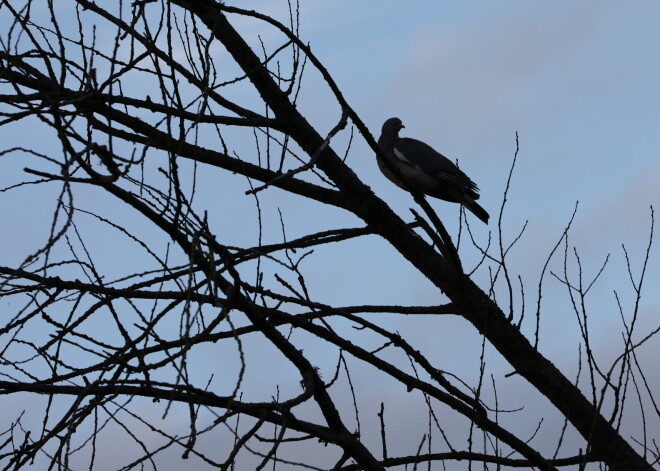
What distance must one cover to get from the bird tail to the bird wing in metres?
0.18

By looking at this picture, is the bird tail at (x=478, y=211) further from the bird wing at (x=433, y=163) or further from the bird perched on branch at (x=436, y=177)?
the bird wing at (x=433, y=163)

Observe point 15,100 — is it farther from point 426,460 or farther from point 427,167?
point 427,167

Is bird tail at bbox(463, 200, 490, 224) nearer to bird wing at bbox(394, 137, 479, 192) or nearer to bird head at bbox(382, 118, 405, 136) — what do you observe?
bird wing at bbox(394, 137, 479, 192)

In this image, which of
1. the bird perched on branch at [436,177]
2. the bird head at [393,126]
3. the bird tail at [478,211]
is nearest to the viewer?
the bird tail at [478,211]

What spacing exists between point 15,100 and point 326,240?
1159 mm

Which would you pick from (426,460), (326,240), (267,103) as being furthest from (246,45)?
(426,460)

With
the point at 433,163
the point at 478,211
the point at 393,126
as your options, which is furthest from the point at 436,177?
the point at 393,126

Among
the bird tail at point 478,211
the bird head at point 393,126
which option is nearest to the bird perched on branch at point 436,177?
the bird tail at point 478,211

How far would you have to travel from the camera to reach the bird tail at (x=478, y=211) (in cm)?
608

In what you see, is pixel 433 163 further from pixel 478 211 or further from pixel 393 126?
pixel 393 126

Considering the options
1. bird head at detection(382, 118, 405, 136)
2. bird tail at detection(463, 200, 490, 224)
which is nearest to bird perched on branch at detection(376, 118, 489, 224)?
bird tail at detection(463, 200, 490, 224)

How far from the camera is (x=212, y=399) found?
2.41 m

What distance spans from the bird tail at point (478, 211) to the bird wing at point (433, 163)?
0.18m

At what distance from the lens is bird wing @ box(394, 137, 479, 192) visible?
6371 mm
